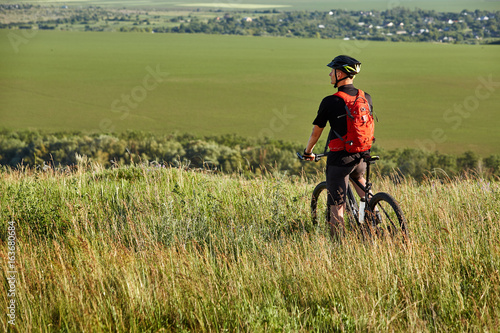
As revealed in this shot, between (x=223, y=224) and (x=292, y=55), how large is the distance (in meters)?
182

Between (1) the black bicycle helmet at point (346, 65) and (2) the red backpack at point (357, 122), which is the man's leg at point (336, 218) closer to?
(2) the red backpack at point (357, 122)

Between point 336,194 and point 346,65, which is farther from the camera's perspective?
point 336,194

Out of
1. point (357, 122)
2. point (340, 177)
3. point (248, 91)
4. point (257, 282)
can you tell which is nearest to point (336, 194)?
point (340, 177)

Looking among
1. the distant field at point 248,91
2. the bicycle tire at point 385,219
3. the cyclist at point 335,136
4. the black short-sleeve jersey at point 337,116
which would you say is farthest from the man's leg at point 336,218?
the distant field at point 248,91

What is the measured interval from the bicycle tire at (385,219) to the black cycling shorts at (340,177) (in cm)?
31

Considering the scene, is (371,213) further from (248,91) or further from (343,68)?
(248,91)

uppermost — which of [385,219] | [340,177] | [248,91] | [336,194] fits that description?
[248,91]

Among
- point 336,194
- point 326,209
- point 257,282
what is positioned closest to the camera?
point 257,282

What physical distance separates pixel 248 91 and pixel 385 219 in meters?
125

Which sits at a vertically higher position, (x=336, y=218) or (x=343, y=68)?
(x=343, y=68)

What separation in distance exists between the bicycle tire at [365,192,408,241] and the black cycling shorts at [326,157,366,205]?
31 centimetres

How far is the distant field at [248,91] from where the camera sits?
9356cm

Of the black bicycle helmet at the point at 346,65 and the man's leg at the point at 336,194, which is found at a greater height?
the black bicycle helmet at the point at 346,65

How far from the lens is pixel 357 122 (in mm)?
5449
